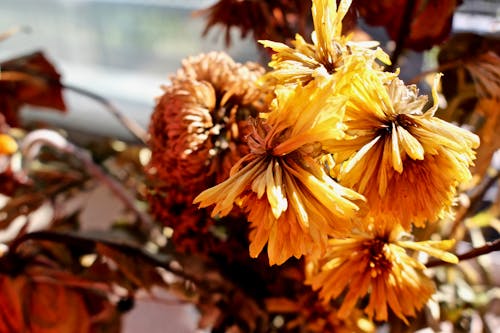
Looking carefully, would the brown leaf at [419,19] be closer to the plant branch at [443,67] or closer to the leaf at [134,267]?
the plant branch at [443,67]

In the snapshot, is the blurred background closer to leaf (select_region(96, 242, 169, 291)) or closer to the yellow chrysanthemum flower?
leaf (select_region(96, 242, 169, 291))

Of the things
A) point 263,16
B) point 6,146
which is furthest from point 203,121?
point 6,146

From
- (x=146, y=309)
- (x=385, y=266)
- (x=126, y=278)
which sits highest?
(x=385, y=266)

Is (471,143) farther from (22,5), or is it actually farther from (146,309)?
(22,5)

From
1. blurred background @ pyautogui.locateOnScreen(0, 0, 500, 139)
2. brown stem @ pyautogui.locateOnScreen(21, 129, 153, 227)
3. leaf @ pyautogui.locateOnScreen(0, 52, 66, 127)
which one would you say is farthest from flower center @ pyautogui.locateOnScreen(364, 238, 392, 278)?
blurred background @ pyautogui.locateOnScreen(0, 0, 500, 139)

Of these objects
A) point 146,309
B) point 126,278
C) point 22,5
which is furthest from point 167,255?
point 22,5

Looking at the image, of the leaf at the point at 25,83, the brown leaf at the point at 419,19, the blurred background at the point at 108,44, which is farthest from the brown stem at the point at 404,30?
the blurred background at the point at 108,44
